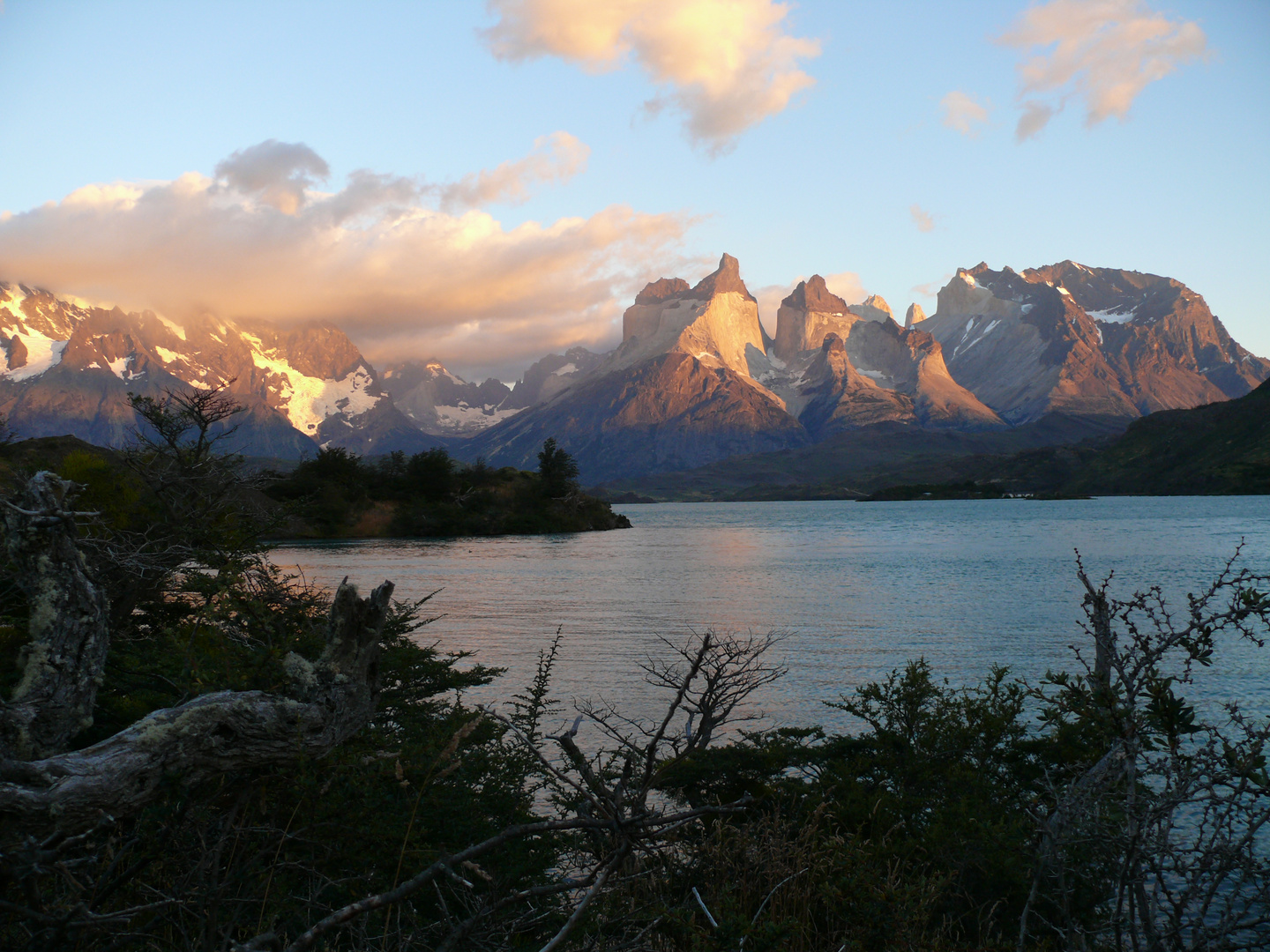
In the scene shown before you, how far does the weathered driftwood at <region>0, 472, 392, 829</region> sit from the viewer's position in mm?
3201

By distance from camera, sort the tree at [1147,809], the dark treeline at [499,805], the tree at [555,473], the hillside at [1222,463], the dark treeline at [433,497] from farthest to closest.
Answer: the hillside at [1222,463] < the tree at [555,473] < the dark treeline at [433,497] < the tree at [1147,809] < the dark treeline at [499,805]

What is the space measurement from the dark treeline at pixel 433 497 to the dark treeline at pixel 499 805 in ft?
264

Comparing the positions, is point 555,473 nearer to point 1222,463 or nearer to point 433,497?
point 433,497

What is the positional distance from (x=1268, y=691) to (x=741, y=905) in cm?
1755

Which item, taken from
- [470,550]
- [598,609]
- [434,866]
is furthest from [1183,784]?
[470,550]

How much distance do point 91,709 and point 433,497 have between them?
97.9 m

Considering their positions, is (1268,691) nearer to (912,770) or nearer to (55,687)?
(912,770)

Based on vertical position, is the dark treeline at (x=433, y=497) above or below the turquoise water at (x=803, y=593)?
above

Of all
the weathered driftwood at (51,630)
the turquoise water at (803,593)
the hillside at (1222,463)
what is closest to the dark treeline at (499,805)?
the weathered driftwood at (51,630)

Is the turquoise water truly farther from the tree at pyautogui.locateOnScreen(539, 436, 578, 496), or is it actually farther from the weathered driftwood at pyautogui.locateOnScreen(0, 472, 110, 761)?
the tree at pyautogui.locateOnScreen(539, 436, 578, 496)

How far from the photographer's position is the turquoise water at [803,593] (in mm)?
21531

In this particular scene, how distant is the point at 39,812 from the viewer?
10.1ft

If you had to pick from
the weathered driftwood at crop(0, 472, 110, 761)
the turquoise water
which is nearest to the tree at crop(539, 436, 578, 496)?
the turquoise water

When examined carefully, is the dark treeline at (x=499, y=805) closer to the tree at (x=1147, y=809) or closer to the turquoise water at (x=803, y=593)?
the tree at (x=1147, y=809)
